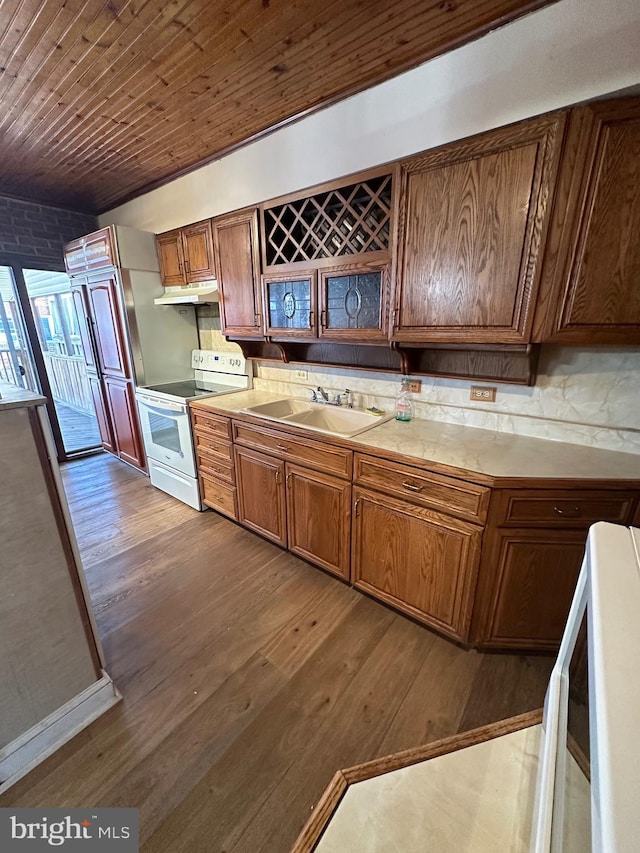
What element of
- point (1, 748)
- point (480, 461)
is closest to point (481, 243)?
point (480, 461)

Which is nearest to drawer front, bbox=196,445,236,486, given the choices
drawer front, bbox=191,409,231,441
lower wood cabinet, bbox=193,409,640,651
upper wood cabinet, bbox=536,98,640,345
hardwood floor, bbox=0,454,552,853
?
drawer front, bbox=191,409,231,441

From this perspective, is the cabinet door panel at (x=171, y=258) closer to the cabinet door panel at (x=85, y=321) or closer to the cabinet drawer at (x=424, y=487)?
the cabinet door panel at (x=85, y=321)

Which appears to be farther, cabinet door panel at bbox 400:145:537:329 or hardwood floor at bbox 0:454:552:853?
cabinet door panel at bbox 400:145:537:329

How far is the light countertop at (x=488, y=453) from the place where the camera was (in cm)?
142

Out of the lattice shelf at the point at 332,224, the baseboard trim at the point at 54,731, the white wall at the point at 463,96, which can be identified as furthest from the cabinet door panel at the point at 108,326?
the baseboard trim at the point at 54,731

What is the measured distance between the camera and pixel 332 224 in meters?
1.95

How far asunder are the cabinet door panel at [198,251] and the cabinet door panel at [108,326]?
74 centimetres

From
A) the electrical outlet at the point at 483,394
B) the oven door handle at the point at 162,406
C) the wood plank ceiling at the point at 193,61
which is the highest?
the wood plank ceiling at the point at 193,61

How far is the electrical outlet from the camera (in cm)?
189

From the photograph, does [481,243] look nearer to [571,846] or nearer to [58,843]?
[571,846]

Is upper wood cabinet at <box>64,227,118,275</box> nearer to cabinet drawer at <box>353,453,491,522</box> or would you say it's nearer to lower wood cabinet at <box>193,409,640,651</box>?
lower wood cabinet at <box>193,409,640,651</box>

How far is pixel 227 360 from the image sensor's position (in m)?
3.16

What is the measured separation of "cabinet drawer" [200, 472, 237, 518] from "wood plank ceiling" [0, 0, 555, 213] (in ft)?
7.80

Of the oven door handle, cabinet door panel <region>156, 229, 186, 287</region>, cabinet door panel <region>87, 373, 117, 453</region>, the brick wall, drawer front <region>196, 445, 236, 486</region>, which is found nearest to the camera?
drawer front <region>196, 445, 236, 486</region>
